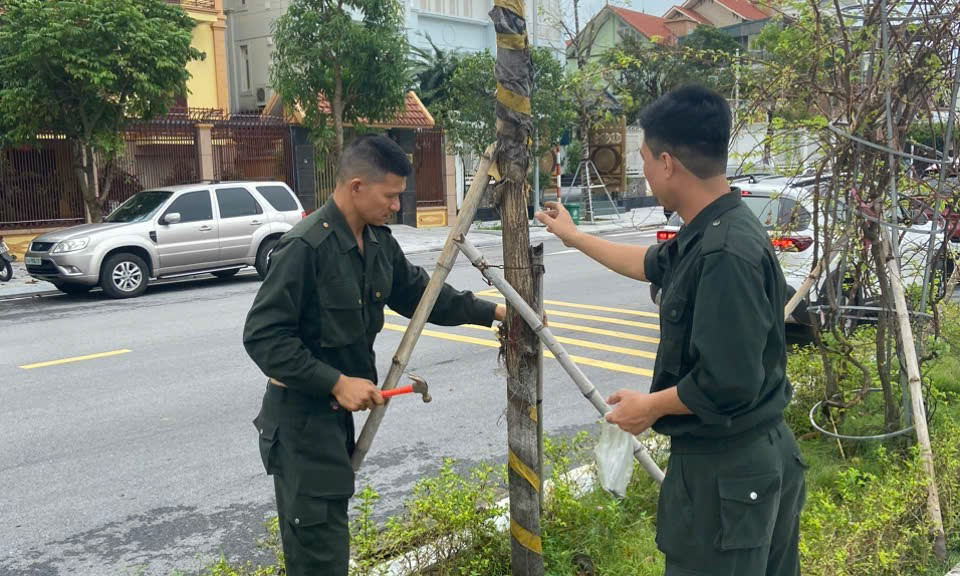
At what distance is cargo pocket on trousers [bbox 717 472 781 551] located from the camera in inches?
97.3

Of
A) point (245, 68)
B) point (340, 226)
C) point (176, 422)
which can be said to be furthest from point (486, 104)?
point (340, 226)

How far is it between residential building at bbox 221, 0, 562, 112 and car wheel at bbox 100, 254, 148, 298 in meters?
15.6

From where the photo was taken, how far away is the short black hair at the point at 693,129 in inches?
98.6

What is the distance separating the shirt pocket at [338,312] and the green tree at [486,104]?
18.8 metres

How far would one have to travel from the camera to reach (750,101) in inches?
202

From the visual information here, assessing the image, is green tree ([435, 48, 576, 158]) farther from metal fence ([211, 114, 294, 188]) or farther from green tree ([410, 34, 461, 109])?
green tree ([410, 34, 461, 109])

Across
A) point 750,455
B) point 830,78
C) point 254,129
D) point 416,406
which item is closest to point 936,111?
point 830,78

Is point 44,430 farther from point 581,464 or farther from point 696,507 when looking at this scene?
point 696,507

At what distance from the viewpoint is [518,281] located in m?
3.41

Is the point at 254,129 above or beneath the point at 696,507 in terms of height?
above

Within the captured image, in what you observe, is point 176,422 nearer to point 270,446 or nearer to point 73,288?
point 270,446

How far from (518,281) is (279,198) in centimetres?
1258

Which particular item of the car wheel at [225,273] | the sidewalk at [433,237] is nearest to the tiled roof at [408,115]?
the sidewalk at [433,237]

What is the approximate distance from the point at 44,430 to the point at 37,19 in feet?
34.6
